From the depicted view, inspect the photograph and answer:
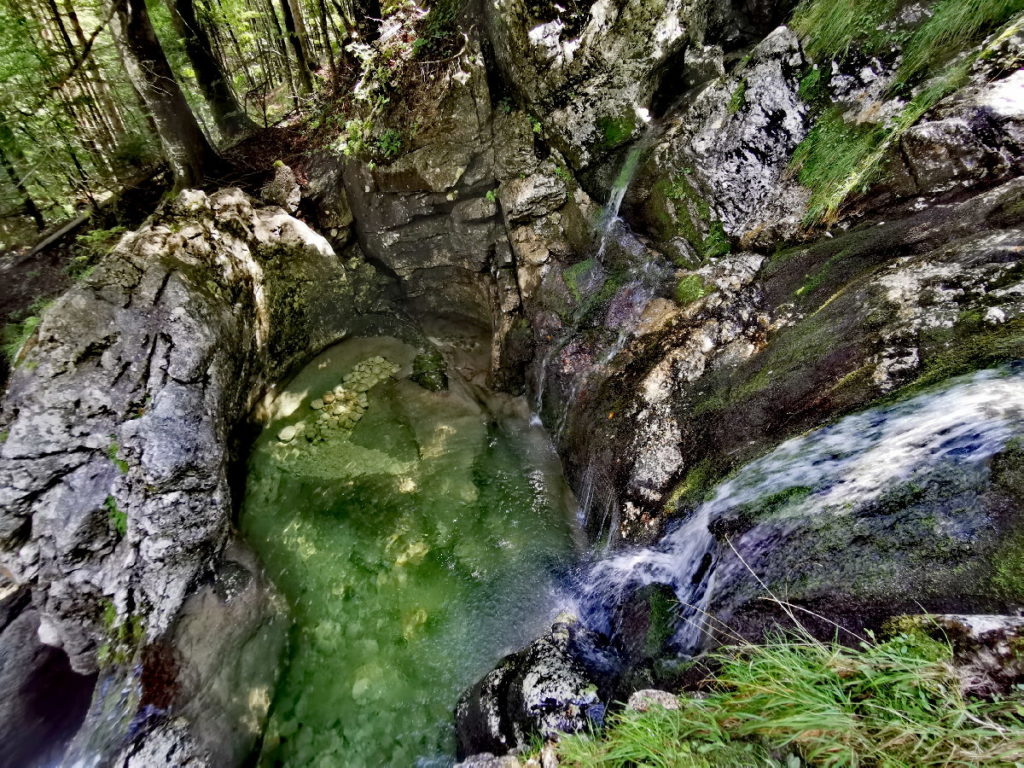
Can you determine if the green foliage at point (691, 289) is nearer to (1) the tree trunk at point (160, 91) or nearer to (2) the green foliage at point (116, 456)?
(2) the green foliage at point (116, 456)

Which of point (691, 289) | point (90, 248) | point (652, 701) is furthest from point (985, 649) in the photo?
point (90, 248)

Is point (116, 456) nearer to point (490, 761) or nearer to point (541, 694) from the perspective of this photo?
point (490, 761)

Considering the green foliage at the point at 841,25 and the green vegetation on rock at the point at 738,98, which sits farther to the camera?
the green vegetation on rock at the point at 738,98

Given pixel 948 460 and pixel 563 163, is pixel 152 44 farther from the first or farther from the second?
pixel 948 460

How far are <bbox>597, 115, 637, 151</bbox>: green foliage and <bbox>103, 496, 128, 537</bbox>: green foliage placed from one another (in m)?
6.83

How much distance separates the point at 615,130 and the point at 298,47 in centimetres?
692

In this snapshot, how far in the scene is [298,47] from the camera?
8.49 meters

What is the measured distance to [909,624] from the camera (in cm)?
183

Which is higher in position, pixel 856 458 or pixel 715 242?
pixel 715 242

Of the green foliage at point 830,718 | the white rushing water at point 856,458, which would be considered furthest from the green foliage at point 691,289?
the green foliage at point 830,718

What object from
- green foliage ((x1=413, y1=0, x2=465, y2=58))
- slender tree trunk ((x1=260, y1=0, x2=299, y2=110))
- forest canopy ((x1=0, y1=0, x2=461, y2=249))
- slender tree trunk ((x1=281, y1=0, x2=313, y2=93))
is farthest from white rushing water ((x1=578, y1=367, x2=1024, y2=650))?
slender tree trunk ((x1=281, y1=0, x2=313, y2=93))

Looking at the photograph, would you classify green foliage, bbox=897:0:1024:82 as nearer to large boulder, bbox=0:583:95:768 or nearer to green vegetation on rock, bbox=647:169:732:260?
green vegetation on rock, bbox=647:169:732:260

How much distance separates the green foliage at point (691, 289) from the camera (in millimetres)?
4887

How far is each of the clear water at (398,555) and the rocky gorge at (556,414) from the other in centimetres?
4
